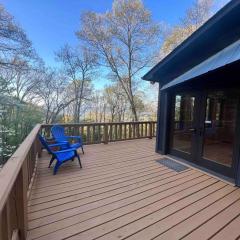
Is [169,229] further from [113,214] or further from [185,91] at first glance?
[185,91]

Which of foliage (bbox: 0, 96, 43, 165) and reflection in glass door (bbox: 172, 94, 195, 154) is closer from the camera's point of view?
reflection in glass door (bbox: 172, 94, 195, 154)

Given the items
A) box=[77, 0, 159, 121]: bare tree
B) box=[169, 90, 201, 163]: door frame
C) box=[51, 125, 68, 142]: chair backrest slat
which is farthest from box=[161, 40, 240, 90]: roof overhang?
box=[77, 0, 159, 121]: bare tree

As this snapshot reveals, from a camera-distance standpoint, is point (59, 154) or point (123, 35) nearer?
point (59, 154)

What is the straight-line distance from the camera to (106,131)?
20.7 feet

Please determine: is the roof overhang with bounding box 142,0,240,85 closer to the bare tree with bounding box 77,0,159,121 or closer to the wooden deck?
the wooden deck

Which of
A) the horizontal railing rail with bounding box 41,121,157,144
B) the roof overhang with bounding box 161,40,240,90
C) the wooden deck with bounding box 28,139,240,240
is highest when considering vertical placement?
the roof overhang with bounding box 161,40,240,90

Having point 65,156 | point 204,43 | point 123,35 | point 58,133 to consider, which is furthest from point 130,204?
point 123,35

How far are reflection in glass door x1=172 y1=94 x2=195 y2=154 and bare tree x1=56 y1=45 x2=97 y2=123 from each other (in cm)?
897

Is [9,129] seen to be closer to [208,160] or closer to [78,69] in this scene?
[208,160]

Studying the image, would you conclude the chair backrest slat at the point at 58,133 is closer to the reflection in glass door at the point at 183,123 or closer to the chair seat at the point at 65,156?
the chair seat at the point at 65,156

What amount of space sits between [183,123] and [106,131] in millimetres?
2745

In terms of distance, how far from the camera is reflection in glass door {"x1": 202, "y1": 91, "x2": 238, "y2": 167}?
3401 millimetres

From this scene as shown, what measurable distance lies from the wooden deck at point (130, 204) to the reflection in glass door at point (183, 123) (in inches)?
31.2

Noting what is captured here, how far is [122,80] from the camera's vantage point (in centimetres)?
1259
